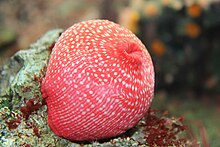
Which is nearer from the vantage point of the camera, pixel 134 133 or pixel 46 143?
pixel 46 143

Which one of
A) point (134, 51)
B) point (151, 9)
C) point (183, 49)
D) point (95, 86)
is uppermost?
point (151, 9)

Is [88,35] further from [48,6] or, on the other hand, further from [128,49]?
[48,6]

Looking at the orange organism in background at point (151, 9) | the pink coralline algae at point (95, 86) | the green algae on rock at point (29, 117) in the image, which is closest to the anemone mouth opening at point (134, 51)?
the pink coralline algae at point (95, 86)

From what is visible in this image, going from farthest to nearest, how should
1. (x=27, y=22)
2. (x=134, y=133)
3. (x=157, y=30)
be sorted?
(x=27, y=22) < (x=157, y=30) < (x=134, y=133)

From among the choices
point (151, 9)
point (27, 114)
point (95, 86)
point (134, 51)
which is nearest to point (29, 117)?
point (27, 114)

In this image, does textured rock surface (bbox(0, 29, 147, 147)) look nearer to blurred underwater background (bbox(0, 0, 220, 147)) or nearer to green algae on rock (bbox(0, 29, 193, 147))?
green algae on rock (bbox(0, 29, 193, 147))

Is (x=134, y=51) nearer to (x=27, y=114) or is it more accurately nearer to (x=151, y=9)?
(x=27, y=114)

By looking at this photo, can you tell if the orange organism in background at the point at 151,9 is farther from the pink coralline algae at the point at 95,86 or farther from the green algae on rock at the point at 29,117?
the pink coralline algae at the point at 95,86

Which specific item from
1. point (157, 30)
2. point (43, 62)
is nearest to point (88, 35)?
point (43, 62)
